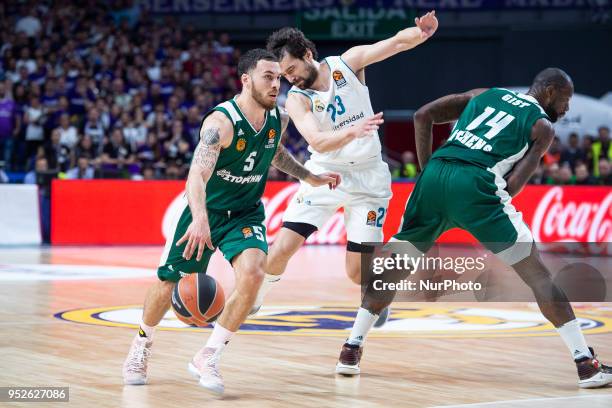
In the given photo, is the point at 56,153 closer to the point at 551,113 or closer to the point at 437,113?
the point at 437,113

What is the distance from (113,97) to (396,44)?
1581 centimetres

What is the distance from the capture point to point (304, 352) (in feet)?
25.4

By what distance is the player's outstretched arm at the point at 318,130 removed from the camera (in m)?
6.30

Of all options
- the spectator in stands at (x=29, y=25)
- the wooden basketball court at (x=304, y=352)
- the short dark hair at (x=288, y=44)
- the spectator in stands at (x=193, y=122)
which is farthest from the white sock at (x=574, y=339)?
the spectator in stands at (x=29, y=25)

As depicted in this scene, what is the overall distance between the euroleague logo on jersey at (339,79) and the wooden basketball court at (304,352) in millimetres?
1968

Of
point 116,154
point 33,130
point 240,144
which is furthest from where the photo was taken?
point 33,130

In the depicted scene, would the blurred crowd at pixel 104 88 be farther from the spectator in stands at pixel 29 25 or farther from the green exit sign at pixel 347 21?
the green exit sign at pixel 347 21

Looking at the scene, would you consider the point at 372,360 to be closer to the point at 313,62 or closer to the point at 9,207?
the point at 313,62

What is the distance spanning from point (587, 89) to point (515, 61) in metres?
2.31

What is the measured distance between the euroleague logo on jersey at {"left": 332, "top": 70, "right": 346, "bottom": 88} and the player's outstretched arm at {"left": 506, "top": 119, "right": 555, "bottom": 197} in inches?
68.6

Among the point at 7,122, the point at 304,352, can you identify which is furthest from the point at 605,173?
the point at 304,352

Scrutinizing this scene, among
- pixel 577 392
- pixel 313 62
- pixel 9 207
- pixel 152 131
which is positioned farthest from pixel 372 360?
pixel 152 131

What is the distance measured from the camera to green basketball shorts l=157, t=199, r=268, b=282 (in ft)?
21.3

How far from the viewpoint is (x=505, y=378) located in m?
6.75
